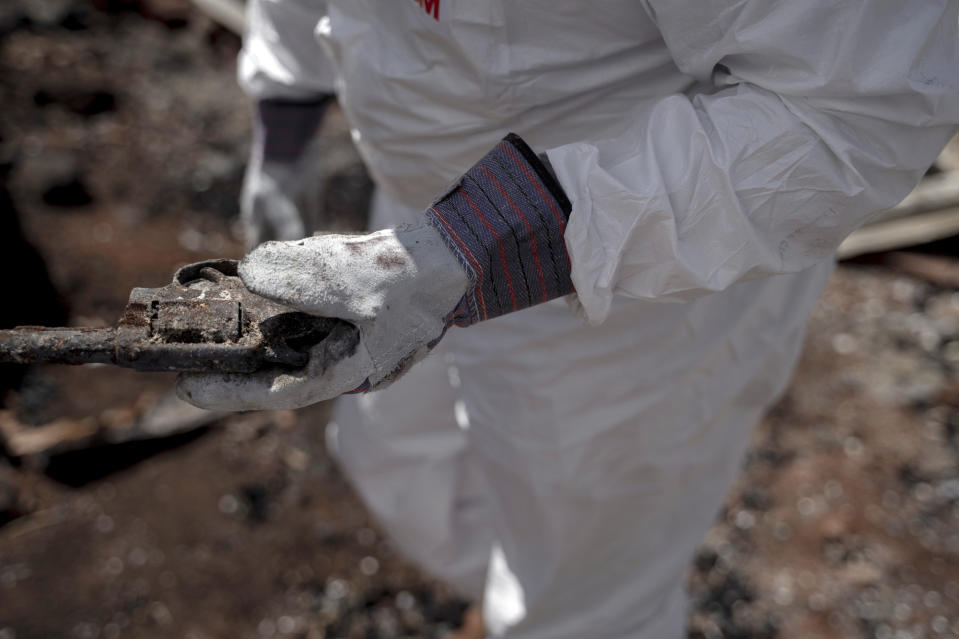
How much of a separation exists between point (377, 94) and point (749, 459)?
6.54 ft

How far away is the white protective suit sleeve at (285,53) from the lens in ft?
5.97

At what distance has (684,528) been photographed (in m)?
1.98

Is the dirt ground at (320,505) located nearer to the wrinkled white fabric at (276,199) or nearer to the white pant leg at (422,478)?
the white pant leg at (422,478)

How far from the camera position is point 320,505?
2688 millimetres

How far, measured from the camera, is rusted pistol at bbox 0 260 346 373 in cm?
119

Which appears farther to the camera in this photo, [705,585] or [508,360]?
[705,585]

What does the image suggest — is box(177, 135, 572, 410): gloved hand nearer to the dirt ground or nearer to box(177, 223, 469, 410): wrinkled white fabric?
box(177, 223, 469, 410): wrinkled white fabric


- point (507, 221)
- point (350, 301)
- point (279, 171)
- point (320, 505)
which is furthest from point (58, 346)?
point (320, 505)

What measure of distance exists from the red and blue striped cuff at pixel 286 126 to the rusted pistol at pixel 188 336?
3.17ft

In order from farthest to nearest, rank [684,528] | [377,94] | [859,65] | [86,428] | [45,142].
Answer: [45,142] < [86,428] < [684,528] < [377,94] < [859,65]

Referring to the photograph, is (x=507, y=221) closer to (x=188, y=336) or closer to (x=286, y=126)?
(x=188, y=336)

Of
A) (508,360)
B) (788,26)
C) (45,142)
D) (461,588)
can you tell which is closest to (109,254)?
(45,142)

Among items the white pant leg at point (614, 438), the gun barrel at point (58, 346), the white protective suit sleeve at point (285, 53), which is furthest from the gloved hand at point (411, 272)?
the white protective suit sleeve at point (285, 53)

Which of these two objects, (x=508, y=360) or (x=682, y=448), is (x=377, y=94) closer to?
(x=508, y=360)
